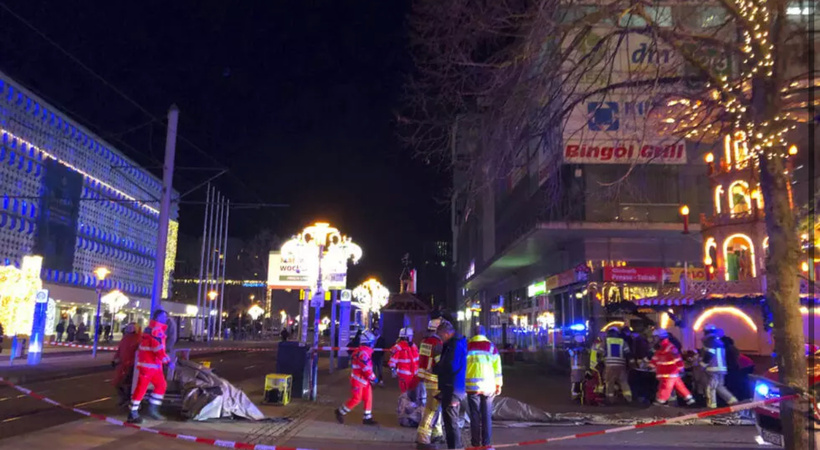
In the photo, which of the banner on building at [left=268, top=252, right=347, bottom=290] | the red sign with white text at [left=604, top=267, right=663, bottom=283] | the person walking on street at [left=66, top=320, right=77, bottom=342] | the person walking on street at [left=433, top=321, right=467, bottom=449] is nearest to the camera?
the person walking on street at [left=433, top=321, right=467, bottom=449]

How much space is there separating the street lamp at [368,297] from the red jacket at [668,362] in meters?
24.1

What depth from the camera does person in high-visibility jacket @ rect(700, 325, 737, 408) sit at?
11.8 metres

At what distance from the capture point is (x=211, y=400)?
31.0 ft

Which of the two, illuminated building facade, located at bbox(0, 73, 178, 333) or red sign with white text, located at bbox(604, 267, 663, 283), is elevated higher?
illuminated building facade, located at bbox(0, 73, 178, 333)

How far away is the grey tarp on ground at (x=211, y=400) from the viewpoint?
9.43 metres

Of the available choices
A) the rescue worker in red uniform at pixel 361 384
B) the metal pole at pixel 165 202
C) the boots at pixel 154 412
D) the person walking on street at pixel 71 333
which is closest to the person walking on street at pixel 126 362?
the boots at pixel 154 412

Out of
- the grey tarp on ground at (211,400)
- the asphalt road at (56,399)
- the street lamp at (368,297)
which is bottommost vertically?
the asphalt road at (56,399)

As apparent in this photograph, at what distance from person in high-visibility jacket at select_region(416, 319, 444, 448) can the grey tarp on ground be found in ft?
9.95

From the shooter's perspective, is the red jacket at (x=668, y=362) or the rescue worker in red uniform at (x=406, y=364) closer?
the rescue worker in red uniform at (x=406, y=364)

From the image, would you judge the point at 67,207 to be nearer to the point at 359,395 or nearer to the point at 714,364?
the point at 359,395

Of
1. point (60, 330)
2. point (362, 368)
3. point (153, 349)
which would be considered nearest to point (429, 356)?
point (362, 368)

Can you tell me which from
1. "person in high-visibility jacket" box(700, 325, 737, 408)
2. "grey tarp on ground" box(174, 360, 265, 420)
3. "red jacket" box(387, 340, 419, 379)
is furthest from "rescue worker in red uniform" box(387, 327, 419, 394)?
"person in high-visibility jacket" box(700, 325, 737, 408)

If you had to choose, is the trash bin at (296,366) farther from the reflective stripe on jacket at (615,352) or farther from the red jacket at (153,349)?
the reflective stripe on jacket at (615,352)

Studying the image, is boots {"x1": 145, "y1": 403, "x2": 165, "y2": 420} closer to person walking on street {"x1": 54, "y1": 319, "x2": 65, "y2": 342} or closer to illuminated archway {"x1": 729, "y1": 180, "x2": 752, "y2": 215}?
illuminated archway {"x1": 729, "y1": 180, "x2": 752, "y2": 215}
